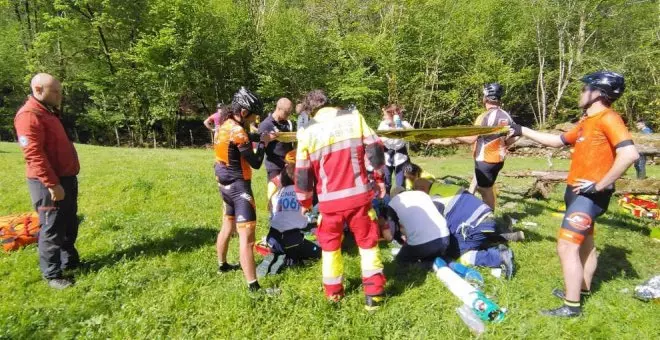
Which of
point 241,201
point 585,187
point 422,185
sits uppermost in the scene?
point 585,187

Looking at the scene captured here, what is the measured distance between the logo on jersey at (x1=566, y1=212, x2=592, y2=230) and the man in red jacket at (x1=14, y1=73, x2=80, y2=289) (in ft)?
18.4

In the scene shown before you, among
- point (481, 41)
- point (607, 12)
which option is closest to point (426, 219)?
point (481, 41)

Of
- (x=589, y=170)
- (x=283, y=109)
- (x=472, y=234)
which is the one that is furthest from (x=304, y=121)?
(x=589, y=170)

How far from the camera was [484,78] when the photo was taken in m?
26.6

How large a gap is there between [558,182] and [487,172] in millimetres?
4297

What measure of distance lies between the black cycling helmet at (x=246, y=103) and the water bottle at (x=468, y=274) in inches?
122

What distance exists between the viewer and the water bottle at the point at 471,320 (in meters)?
3.65

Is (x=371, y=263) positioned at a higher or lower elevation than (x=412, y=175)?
lower

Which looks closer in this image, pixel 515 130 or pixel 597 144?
pixel 597 144

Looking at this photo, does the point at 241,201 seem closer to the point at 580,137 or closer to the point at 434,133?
the point at 434,133

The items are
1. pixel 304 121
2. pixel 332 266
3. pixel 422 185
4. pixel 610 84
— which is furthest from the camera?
pixel 422 185

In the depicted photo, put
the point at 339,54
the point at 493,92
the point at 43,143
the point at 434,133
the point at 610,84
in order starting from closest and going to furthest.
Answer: the point at 610,84
the point at 43,143
the point at 434,133
the point at 493,92
the point at 339,54

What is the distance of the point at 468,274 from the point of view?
4.61 meters

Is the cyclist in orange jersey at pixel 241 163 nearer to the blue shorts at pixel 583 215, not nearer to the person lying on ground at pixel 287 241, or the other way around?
the person lying on ground at pixel 287 241
